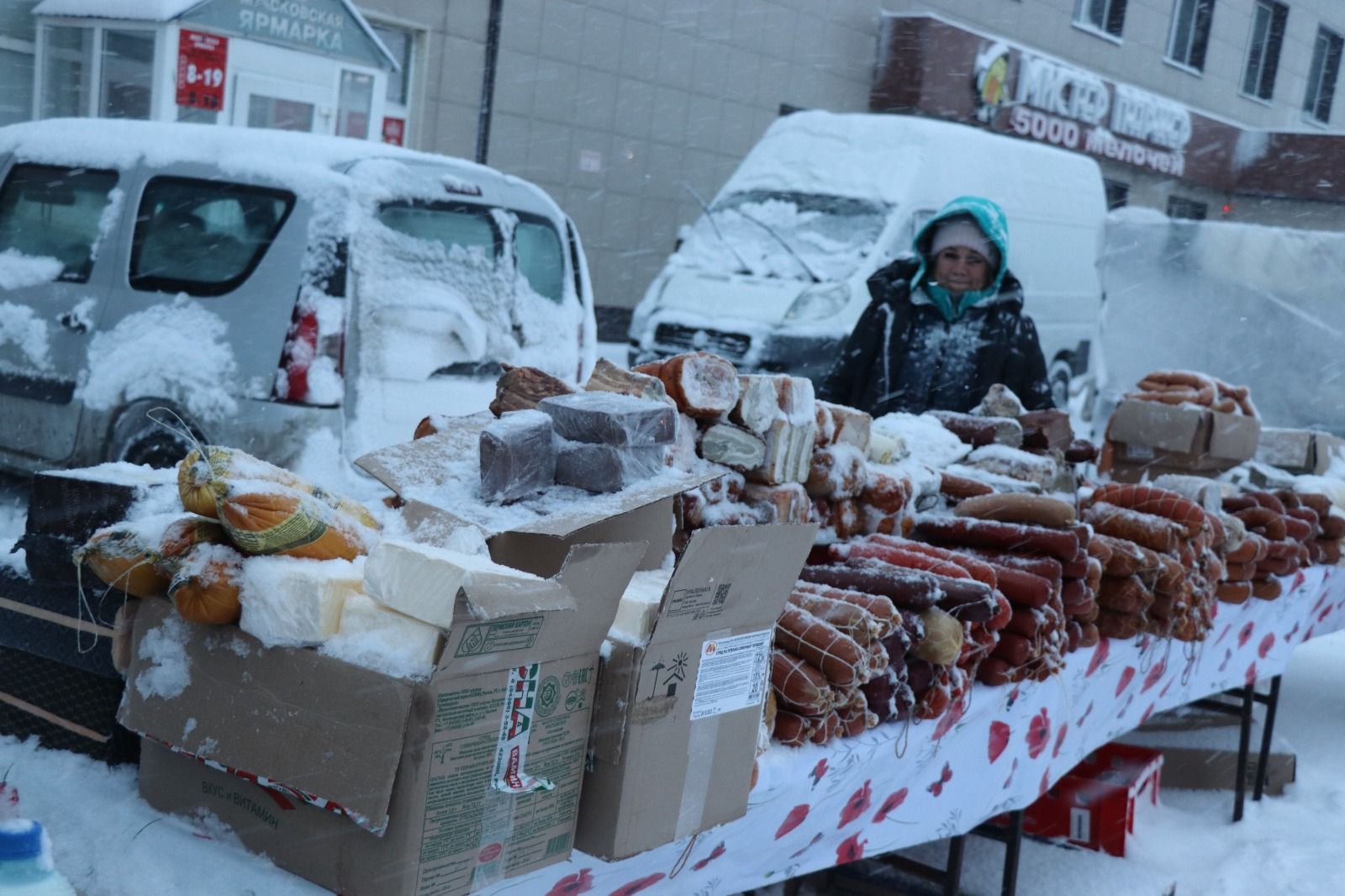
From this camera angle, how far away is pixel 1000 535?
10.3 ft

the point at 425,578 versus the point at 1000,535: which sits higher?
the point at 425,578

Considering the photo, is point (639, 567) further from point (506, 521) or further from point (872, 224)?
point (872, 224)

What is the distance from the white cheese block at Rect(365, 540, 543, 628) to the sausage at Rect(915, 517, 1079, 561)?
1751 millimetres

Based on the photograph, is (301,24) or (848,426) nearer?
(848,426)

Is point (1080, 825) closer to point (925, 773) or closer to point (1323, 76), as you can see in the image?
point (925, 773)

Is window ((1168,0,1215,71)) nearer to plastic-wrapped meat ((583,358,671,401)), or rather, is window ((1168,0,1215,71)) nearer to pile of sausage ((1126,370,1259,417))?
pile of sausage ((1126,370,1259,417))

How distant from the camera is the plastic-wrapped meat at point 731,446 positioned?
2.68 meters

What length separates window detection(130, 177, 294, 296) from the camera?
4.99 meters

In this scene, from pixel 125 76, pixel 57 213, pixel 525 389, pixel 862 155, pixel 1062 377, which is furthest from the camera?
pixel 1062 377

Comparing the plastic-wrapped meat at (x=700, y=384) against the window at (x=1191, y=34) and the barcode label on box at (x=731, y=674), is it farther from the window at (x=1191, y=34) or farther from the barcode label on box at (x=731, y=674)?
the window at (x=1191, y=34)

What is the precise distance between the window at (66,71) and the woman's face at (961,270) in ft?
23.3

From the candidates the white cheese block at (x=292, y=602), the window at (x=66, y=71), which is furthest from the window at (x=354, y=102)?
the white cheese block at (x=292, y=602)

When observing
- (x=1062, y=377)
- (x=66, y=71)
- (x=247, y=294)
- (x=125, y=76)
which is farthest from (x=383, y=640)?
(x=1062, y=377)

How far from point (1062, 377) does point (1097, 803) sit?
320 inches
